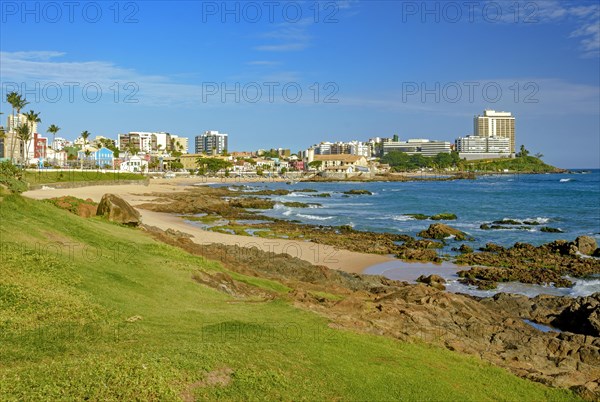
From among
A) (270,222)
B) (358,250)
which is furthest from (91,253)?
(270,222)

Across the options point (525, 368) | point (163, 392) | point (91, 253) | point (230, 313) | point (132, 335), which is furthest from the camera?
point (91, 253)

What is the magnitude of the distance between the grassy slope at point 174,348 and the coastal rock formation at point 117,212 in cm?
1138

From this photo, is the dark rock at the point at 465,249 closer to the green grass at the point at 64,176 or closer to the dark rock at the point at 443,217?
the dark rock at the point at 443,217

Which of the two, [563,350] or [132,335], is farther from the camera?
[563,350]

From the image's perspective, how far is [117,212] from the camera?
27.9 m

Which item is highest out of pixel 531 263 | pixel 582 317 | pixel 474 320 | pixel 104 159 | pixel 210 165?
pixel 104 159

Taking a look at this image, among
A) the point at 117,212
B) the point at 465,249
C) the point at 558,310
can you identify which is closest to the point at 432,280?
the point at 558,310

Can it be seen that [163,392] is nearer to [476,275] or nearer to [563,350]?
[563,350]

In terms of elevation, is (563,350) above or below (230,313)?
below

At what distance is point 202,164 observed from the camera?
17962cm

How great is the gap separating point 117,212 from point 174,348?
19.3 metres

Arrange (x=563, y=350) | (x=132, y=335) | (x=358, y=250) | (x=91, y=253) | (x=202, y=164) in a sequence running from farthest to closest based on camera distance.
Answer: (x=202, y=164) < (x=358, y=250) < (x=91, y=253) < (x=563, y=350) < (x=132, y=335)

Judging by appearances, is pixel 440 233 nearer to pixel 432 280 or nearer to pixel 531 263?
pixel 531 263

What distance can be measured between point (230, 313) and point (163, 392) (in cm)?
551
